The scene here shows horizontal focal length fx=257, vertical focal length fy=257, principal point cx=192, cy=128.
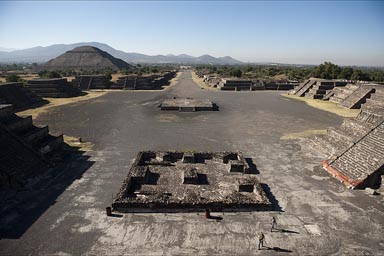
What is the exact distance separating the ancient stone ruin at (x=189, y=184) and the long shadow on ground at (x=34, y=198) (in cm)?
416

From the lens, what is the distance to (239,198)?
15594 millimetres

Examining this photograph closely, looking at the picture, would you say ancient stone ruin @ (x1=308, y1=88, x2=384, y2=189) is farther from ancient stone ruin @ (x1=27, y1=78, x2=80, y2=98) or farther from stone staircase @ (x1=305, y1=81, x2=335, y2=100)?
ancient stone ruin @ (x1=27, y1=78, x2=80, y2=98)

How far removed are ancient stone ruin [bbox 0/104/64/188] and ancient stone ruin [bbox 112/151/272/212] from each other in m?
7.17

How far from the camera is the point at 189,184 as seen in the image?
1766cm

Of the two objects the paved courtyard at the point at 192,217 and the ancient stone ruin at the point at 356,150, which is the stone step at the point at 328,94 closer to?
the ancient stone ruin at the point at 356,150

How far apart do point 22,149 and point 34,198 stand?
5.98 m

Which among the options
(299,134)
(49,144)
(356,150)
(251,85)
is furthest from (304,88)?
(49,144)

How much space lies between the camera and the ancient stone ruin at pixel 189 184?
575 inches

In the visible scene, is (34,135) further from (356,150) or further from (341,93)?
(341,93)

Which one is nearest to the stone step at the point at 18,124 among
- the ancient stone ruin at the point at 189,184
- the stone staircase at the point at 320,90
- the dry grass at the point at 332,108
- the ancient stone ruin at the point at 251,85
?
the ancient stone ruin at the point at 189,184

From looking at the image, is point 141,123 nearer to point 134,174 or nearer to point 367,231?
point 134,174

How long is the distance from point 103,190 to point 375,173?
712 inches

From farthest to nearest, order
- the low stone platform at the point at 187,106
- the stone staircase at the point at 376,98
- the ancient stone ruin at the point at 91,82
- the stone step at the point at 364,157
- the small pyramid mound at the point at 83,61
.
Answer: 1. the small pyramid mound at the point at 83,61
2. the ancient stone ruin at the point at 91,82
3. the stone staircase at the point at 376,98
4. the low stone platform at the point at 187,106
5. the stone step at the point at 364,157

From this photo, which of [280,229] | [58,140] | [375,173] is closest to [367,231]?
[280,229]
